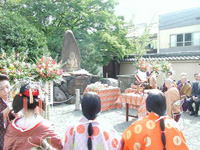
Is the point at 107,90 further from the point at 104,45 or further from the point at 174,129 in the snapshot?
the point at 104,45

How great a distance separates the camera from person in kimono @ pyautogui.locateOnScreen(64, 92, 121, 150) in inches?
81.4

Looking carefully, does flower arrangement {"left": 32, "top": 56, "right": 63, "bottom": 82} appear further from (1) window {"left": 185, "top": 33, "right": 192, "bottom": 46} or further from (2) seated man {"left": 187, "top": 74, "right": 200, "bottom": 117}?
(1) window {"left": 185, "top": 33, "right": 192, "bottom": 46}

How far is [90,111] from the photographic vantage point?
2.08m

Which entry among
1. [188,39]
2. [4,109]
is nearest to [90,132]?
[4,109]

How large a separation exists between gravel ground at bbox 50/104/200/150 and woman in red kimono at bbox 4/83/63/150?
8.84 feet

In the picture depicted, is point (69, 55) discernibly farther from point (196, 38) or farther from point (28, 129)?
point (196, 38)

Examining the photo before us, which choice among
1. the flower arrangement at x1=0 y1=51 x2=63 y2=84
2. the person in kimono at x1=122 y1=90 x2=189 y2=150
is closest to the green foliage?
the flower arrangement at x1=0 y1=51 x2=63 y2=84

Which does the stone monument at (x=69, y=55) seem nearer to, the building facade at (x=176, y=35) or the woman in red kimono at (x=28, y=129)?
the building facade at (x=176, y=35)

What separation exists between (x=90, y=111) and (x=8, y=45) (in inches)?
279

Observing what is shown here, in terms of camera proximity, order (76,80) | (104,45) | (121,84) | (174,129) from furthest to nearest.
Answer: (104,45), (121,84), (76,80), (174,129)

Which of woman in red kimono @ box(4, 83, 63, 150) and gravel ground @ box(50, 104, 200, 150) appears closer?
woman in red kimono @ box(4, 83, 63, 150)

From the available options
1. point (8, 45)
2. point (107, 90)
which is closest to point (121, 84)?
point (107, 90)

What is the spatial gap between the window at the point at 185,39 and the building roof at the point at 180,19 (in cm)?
102

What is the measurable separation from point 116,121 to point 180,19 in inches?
659
